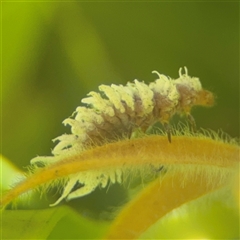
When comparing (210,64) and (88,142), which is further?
(210,64)

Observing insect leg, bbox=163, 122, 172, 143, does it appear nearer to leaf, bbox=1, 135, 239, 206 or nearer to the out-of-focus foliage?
leaf, bbox=1, 135, 239, 206

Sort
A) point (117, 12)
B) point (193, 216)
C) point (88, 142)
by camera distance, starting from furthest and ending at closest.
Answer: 1. point (117, 12)
2. point (193, 216)
3. point (88, 142)

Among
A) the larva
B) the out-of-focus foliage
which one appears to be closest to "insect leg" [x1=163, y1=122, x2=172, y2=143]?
the larva

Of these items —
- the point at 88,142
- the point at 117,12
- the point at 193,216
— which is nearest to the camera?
the point at 88,142

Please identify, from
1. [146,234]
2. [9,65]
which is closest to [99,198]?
[146,234]

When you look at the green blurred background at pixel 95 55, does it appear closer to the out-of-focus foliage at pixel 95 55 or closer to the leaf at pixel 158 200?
the out-of-focus foliage at pixel 95 55

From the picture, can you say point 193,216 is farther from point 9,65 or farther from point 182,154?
point 9,65

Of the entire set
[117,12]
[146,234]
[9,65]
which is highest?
[117,12]
